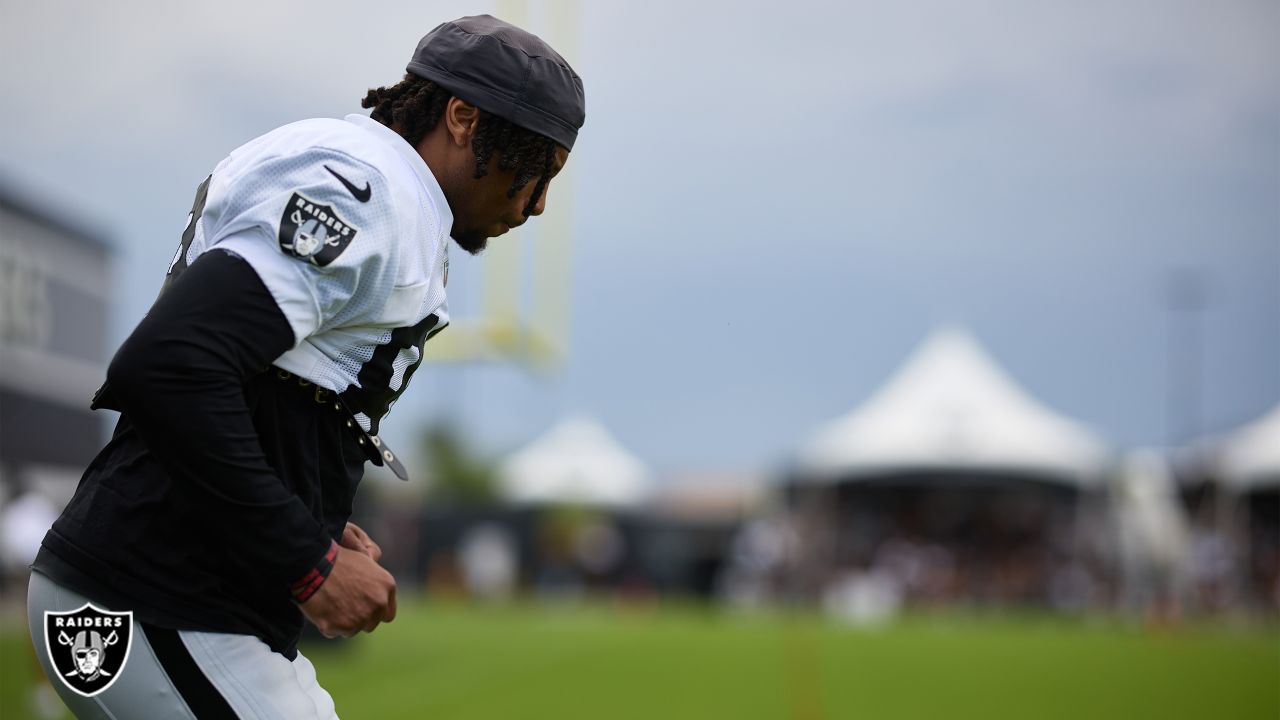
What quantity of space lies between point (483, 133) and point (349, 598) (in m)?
0.73

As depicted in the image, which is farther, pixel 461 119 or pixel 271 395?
pixel 461 119

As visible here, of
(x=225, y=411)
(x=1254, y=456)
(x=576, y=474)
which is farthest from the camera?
(x=576, y=474)

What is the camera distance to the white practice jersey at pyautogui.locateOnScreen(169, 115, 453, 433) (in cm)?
184

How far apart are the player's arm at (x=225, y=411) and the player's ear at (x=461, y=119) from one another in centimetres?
46

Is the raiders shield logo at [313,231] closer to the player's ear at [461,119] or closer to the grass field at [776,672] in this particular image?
the player's ear at [461,119]

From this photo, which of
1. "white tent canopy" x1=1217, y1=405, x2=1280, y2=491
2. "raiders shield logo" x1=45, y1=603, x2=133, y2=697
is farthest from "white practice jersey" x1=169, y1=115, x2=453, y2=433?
"white tent canopy" x1=1217, y1=405, x2=1280, y2=491

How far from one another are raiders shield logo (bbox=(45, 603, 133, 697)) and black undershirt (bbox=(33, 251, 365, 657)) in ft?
0.09

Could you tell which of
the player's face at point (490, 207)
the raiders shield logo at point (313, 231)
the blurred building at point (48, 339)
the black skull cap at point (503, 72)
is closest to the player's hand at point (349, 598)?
the raiders shield logo at point (313, 231)

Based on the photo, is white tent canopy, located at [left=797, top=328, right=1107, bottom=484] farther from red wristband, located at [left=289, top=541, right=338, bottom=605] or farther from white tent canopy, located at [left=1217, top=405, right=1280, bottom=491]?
red wristband, located at [left=289, top=541, right=338, bottom=605]

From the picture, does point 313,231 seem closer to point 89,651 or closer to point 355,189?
point 355,189

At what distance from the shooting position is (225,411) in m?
1.79

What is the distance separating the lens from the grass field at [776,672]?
9578mm

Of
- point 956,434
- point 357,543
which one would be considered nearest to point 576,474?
point 956,434

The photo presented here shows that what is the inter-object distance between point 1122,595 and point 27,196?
69.6 ft
